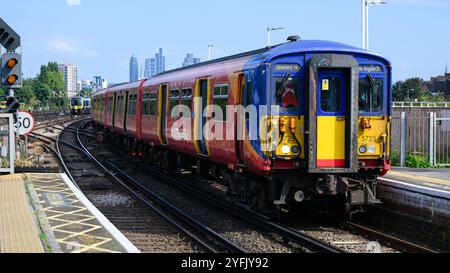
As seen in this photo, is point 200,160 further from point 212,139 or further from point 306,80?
point 306,80

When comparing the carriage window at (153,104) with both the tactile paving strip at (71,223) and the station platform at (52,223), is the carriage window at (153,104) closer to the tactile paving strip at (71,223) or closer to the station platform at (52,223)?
the tactile paving strip at (71,223)

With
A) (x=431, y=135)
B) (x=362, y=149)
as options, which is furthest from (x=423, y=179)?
(x=431, y=135)

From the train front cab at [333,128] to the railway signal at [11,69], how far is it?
588 cm

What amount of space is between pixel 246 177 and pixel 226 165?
3.80 ft

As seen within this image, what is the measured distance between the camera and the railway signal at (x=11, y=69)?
43.2 ft

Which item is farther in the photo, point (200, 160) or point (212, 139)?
point (200, 160)

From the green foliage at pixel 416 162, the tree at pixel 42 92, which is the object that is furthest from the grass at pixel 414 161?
the tree at pixel 42 92

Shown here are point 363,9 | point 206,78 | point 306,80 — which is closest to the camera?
point 306,80

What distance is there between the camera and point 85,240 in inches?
333

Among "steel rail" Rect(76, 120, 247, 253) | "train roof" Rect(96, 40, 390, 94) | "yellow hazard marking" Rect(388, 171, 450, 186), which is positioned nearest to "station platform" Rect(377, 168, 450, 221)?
"yellow hazard marking" Rect(388, 171, 450, 186)

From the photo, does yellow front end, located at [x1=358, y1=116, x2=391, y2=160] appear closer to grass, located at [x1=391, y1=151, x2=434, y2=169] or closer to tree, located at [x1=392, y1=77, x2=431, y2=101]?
grass, located at [x1=391, y1=151, x2=434, y2=169]

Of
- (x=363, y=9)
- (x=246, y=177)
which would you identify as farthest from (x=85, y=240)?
(x=363, y=9)

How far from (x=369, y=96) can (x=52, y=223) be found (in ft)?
19.5

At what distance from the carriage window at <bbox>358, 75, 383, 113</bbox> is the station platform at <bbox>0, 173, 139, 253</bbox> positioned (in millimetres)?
5010
